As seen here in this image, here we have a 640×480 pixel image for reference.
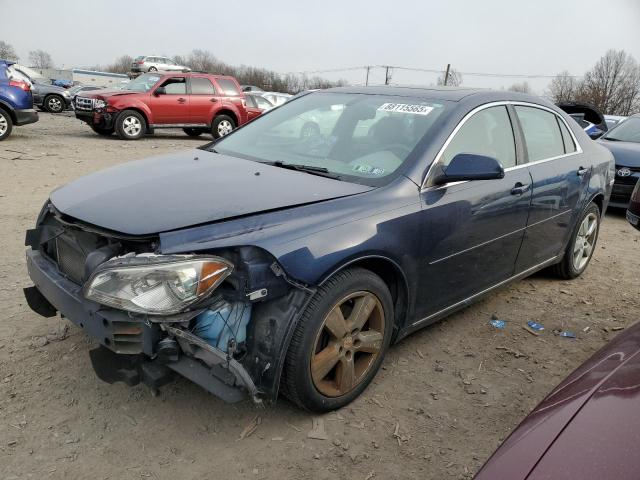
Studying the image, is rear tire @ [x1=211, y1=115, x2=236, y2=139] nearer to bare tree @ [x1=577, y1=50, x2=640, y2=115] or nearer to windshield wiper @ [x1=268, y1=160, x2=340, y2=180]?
windshield wiper @ [x1=268, y1=160, x2=340, y2=180]

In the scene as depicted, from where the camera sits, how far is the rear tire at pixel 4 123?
11414 millimetres

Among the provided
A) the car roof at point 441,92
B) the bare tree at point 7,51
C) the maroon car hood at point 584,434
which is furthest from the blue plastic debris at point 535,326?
the bare tree at point 7,51

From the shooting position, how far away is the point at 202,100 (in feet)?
47.4

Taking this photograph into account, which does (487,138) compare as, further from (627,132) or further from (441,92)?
(627,132)

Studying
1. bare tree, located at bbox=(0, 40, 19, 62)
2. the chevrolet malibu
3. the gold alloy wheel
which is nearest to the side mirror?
the chevrolet malibu

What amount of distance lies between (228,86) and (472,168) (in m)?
13.3

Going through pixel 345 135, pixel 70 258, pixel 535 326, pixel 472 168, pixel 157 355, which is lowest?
pixel 535 326

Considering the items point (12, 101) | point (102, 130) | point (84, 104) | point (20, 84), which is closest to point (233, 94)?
point (102, 130)

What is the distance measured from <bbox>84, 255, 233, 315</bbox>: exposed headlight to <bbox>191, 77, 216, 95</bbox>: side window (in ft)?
43.1

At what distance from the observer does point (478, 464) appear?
2.43 meters

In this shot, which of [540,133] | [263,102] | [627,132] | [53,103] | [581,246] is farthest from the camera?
[53,103]

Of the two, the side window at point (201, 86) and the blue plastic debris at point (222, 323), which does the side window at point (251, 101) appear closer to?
the side window at point (201, 86)

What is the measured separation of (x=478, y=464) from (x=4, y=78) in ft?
41.5

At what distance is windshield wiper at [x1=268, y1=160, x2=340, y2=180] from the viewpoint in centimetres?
294
